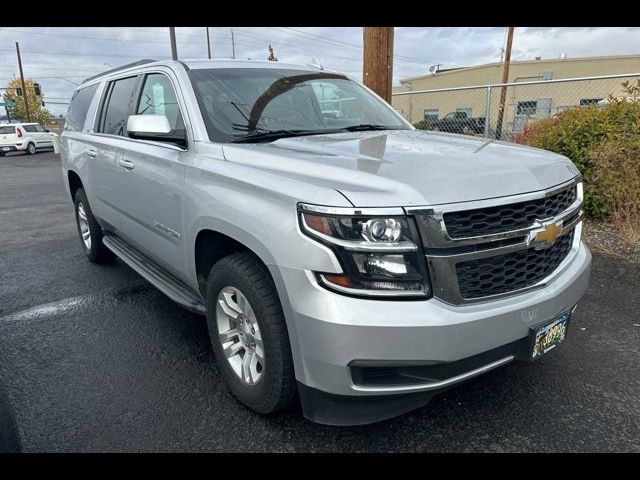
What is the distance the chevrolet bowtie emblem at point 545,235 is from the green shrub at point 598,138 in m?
3.89

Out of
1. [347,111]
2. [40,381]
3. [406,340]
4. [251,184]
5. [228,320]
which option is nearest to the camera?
[406,340]

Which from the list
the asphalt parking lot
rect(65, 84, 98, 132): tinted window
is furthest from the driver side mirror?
rect(65, 84, 98, 132): tinted window

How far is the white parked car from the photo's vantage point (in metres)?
26.0

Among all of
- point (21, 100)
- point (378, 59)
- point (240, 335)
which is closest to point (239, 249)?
point (240, 335)

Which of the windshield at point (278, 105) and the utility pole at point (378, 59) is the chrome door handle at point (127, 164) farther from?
the utility pole at point (378, 59)

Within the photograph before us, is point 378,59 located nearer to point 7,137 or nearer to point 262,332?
point 262,332

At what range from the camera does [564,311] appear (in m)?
2.40

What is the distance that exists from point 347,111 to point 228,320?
1845mm

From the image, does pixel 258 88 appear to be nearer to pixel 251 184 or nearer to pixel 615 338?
pixel 251 184

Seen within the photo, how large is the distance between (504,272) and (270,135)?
5.28ft

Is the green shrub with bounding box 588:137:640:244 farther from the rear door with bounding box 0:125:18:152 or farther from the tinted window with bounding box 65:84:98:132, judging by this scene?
the rear door with bounding box 0:125:18:152

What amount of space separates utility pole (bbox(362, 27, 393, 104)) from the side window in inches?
125

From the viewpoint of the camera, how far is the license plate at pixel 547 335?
7.25ft
